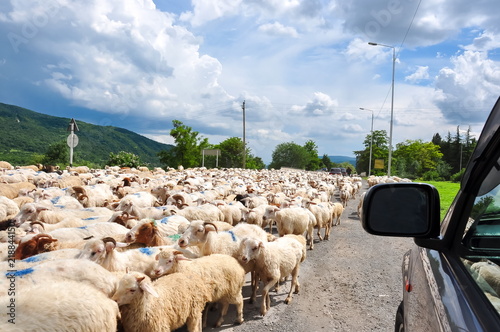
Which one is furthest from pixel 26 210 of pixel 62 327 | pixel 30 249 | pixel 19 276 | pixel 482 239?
pixel 482 239

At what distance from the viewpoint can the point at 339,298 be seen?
20.2ft

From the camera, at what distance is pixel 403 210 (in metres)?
1.59

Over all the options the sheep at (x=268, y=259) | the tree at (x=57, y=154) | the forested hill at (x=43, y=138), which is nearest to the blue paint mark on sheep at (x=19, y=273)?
the sheep at (x=268, y=259)

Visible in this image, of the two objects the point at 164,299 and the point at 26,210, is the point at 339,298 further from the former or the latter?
the point at 26,210

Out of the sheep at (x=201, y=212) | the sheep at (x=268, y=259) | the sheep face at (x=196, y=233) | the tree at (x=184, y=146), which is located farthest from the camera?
the tree at (x=184, y=146)

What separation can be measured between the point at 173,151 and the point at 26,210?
163 ft

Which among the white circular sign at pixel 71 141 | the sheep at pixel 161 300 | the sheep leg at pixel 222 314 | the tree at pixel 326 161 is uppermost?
the tree at pixel 326 161

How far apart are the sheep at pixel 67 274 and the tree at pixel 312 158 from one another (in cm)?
9888

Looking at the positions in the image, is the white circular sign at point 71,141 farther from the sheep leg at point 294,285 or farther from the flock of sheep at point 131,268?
the sheep leg at point 294,285

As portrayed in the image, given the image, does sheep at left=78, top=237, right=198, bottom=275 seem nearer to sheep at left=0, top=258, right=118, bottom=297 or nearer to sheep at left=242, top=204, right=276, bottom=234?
sheep at left=0, top=258, right=118, bottom=297

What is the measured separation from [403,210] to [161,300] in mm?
3429

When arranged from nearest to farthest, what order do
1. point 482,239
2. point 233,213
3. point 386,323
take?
point 482,239 < point 386,323 < point 233,213

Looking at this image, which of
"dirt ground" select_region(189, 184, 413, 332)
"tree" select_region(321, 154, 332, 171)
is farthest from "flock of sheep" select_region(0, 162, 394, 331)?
"tree" select_region(321, 154, 332, 171)

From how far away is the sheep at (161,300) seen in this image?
12.8 ft
